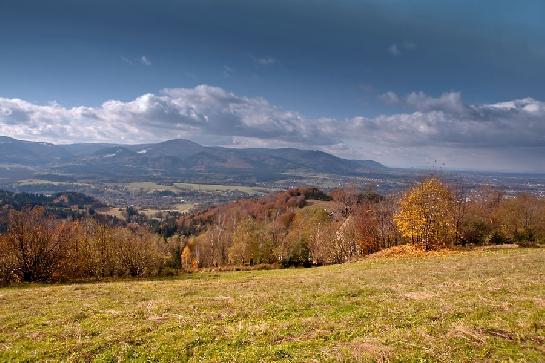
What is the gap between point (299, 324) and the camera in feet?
58.3

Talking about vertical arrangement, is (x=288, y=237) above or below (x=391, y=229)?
below

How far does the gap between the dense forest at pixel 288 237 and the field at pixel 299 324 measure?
24.9 m

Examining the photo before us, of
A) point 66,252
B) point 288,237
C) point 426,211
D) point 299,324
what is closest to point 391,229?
point 426,211

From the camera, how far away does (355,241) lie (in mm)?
78625

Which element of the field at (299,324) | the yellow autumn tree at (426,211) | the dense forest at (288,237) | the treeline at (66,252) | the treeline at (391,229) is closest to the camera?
the field at (299,324)

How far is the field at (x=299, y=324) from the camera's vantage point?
14.2 metres

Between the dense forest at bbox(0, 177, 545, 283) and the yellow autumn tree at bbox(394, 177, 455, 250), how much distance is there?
160 mm

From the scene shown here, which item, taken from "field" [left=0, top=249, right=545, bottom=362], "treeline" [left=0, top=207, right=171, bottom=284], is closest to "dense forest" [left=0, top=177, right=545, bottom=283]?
"treeline" [left=0, top=207, right=171, bottom=284]

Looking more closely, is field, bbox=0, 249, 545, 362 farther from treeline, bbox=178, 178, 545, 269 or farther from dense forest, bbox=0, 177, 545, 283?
treeline, bbox=178, 178, 545, 269

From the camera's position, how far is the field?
14203mm

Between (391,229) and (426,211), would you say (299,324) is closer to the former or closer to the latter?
(426,211)

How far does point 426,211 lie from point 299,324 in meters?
47.3

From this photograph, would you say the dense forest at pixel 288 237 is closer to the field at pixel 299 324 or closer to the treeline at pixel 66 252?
the treeline at pixel 66 252

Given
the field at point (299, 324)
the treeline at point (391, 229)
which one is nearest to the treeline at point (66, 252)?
the field at point (299, 324)
